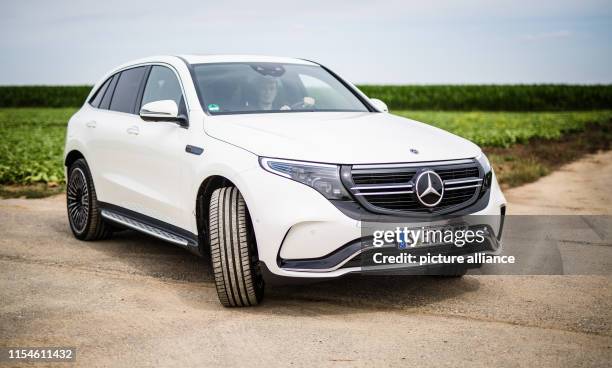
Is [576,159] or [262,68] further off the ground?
[262,68]

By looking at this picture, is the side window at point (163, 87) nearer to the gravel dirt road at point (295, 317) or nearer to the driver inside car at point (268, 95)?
the driver inside car at point (268, 95)

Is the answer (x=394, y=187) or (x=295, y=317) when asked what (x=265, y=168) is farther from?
(x=295, y=317)

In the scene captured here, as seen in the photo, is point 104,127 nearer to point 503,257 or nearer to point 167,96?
point 167,96

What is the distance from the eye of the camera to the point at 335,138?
5.18m

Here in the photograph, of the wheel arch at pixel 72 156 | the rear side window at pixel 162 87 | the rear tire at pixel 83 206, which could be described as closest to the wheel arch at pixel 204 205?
the rear side window at pixel 162 87

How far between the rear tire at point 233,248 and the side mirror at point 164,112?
0.90 metres

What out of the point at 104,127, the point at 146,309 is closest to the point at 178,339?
the point at 146,309

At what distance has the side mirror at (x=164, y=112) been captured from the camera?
5793 millimetres

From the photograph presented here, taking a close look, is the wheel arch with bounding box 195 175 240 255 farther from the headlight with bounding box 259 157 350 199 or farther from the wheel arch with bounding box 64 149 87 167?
the wheel arch with bounding box 64 149 87 167

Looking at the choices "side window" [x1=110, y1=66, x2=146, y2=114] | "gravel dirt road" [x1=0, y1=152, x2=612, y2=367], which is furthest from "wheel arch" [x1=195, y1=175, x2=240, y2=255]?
"side window" [x1=110, y1=66, x2=146, y2=114]

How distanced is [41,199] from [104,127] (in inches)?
172

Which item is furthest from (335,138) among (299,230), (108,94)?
(108,94)

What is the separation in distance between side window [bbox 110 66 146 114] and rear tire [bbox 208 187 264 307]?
2257 mm

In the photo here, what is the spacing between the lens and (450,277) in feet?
20.7
